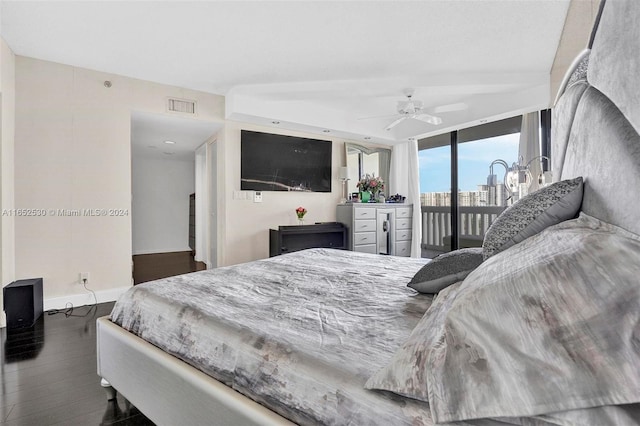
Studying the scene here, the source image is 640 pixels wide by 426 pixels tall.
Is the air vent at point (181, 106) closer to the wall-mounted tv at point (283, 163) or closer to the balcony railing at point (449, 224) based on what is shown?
the wall-mounted tv at point (283, 163)

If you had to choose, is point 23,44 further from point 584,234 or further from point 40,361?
point 584,234

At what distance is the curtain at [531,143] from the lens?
14.3ft

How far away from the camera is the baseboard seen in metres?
3.26

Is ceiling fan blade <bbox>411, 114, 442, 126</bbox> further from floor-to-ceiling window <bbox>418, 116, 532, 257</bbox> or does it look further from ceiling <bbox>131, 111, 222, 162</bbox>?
ceiling <bbox>131, 111, 222, 162</bbox>

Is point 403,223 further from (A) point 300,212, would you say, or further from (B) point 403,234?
(A) point 300,212

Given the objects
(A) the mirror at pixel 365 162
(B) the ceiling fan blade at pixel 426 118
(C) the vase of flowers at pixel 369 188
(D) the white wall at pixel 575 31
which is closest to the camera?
(D) the white wall at pixel 575 31

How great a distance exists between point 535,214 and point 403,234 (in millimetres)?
4900

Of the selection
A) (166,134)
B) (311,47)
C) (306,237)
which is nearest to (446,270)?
(311,47)

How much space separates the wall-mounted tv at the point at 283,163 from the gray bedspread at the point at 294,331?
118 inches

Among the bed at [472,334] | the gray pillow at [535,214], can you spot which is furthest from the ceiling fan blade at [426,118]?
the gray pillow at [535,214]

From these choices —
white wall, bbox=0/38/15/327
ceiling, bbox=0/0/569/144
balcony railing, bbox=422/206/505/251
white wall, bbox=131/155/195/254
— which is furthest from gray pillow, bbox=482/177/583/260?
white wall, bbox=131/155/195/254

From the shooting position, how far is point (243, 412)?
917 millimetres

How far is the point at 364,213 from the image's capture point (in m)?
5.29

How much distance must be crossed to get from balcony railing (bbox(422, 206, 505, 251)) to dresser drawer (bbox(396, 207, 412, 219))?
388mm
